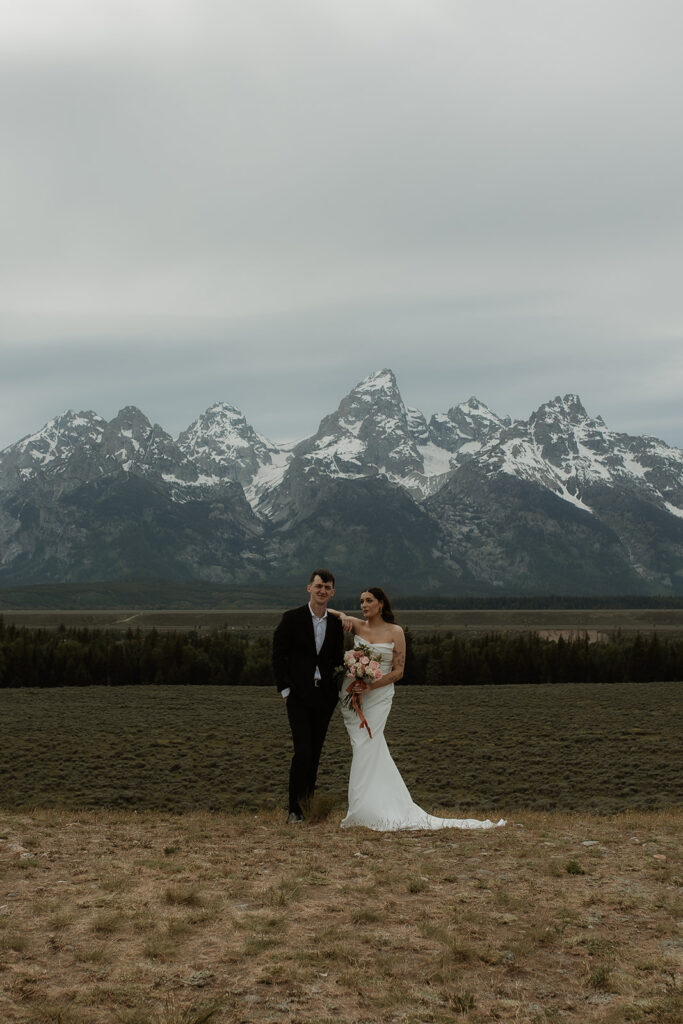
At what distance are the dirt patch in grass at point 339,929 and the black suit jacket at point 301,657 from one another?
7.11 ft

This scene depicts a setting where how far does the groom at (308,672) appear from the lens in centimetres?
1416

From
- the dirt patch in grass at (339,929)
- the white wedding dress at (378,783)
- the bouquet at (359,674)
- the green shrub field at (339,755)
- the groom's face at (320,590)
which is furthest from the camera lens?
the green shrub field at (339,755)

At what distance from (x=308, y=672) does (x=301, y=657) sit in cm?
26

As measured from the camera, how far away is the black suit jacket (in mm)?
14195

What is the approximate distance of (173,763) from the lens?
24844 millimetres

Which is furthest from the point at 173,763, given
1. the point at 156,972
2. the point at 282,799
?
the point at 156,972

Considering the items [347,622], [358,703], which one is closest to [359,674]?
[358,703]

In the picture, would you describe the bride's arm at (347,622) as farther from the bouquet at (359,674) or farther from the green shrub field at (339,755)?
the green shrub field at (339,755)

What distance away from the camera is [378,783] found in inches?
579

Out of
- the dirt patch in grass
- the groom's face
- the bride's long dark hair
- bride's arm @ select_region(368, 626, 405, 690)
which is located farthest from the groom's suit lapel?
the dirt patch in grass

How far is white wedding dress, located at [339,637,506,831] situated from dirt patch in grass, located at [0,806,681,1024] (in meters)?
1.01

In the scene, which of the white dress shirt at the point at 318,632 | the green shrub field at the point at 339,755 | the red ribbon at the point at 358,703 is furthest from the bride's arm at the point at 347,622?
the green shrub field at the point at 339,755

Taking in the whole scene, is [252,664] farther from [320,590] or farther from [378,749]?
[320,590]

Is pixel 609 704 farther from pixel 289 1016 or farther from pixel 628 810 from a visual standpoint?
pixel 289 1016
